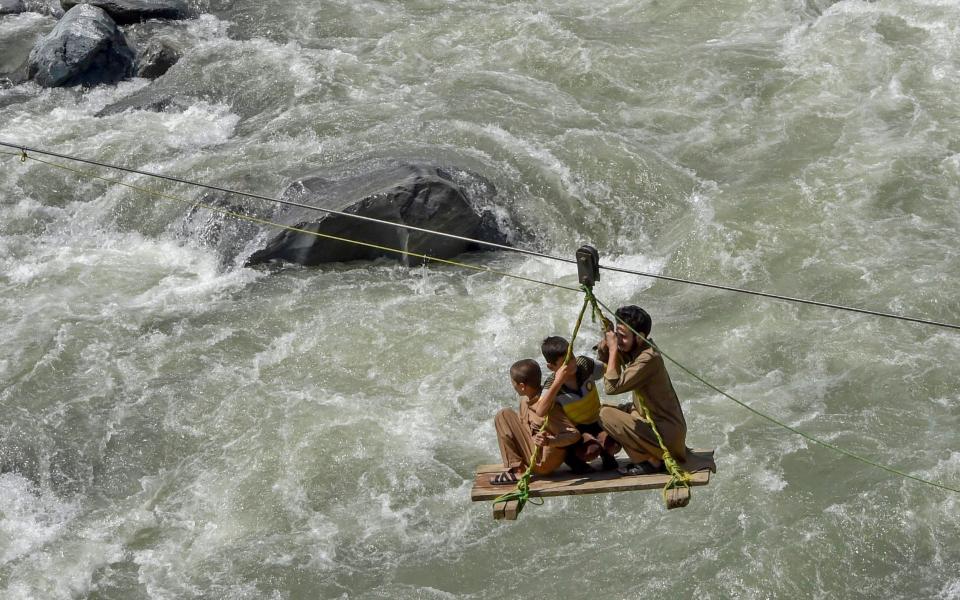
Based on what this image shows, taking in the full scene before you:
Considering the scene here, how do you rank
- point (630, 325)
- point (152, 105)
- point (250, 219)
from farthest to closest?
point (152, 105)
point (250, 219)
point (630, 325)

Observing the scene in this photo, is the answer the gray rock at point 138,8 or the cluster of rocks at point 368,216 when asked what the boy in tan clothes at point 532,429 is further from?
the gray rock at point 138,8

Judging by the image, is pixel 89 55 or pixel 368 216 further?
pixel 89 55

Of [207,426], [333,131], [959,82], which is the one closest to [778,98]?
[959,82]

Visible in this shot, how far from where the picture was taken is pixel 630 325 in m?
5.86

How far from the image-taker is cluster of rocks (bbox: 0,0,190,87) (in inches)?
584

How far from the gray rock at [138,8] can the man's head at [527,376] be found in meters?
12.1

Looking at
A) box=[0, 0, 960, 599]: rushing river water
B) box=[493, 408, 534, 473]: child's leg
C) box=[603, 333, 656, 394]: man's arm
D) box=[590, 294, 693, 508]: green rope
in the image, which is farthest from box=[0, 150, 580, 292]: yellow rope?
box=[603, 333, 656, 394]: man's arm

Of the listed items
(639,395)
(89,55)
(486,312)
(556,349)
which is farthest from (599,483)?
(89,55)

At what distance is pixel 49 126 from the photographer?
13.9 meters

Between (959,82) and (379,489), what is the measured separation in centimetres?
848

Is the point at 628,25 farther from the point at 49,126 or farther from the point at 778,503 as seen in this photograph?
the point at 778,503

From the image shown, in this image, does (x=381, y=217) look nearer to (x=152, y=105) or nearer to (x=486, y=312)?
(x=486, y=312)

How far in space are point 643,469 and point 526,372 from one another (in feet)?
2.93

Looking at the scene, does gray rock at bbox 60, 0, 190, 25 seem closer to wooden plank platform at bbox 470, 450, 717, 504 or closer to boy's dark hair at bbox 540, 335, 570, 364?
wooden plank platform at bbox 470, 450, 717, 504
